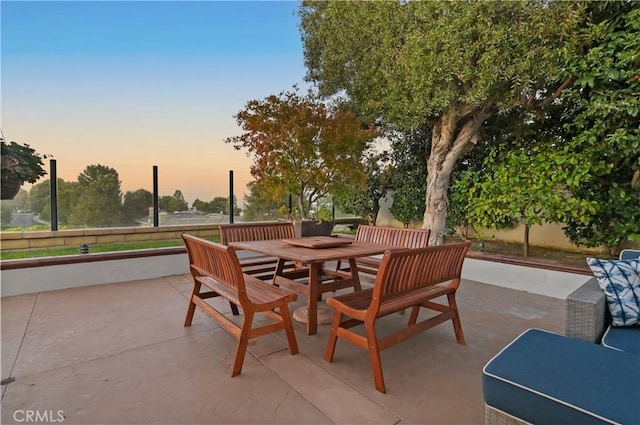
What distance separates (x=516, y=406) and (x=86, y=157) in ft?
20.3

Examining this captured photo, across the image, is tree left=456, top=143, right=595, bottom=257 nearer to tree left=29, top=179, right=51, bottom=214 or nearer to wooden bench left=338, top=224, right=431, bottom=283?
wooden bench left=338, top=224, right=431, bottom=283

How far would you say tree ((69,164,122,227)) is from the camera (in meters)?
5.05

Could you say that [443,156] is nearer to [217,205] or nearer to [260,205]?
[260,205]

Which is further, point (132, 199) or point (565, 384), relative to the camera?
point (132, 199)

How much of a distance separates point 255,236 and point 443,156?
3381 mm

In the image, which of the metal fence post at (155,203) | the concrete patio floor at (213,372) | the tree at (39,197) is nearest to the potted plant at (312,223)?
the metal fence post at (155,203)

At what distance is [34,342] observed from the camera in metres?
2.61

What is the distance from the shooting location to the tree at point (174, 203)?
5605 millimetres

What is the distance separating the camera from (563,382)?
131cm

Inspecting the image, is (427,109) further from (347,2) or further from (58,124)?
(58,124)

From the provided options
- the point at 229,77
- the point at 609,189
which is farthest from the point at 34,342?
the point at 609,189

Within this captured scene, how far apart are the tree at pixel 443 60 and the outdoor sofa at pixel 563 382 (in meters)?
2.96

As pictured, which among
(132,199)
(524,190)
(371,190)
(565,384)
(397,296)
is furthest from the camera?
(371,190)

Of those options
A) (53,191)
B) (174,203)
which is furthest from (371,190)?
(53,191)
